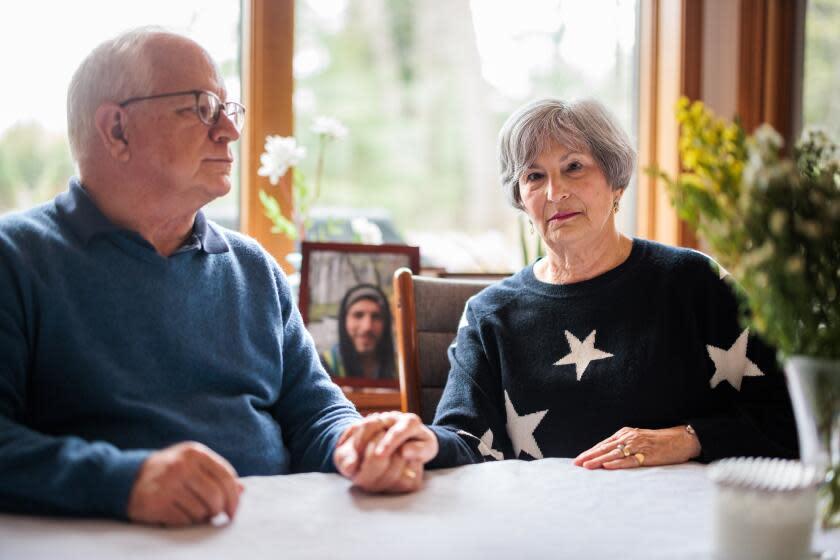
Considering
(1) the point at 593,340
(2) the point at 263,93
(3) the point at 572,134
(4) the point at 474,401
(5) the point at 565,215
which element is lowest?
(4) the point at 474,401

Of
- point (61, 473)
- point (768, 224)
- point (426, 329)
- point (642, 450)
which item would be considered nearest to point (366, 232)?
point (426, 329)

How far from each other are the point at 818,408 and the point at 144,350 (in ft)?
3.06

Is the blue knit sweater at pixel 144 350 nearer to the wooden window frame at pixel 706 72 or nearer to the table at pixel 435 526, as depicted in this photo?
the table at pixel 435 526

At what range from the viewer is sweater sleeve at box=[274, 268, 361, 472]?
1479mm

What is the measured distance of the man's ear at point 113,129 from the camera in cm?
148

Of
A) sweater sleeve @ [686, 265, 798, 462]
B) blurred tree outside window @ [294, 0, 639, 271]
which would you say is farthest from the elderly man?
blurred tree outside window @ [294, 0, 639, 271]

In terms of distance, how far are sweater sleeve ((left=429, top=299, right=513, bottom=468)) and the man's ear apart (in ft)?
2.22

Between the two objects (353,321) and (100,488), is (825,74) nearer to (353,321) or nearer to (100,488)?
(353,321)

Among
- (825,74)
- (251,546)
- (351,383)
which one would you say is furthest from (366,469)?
(825,74)

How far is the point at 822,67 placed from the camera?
8.98 ft

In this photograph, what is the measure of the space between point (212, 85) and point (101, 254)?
13.3 inches

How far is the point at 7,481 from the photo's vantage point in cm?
112

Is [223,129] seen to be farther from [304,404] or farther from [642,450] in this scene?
[642,450]

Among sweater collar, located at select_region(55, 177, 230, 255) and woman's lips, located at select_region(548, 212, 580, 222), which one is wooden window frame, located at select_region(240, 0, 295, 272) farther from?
sweater collar, located at select_region(55, 177, 230, 255)
